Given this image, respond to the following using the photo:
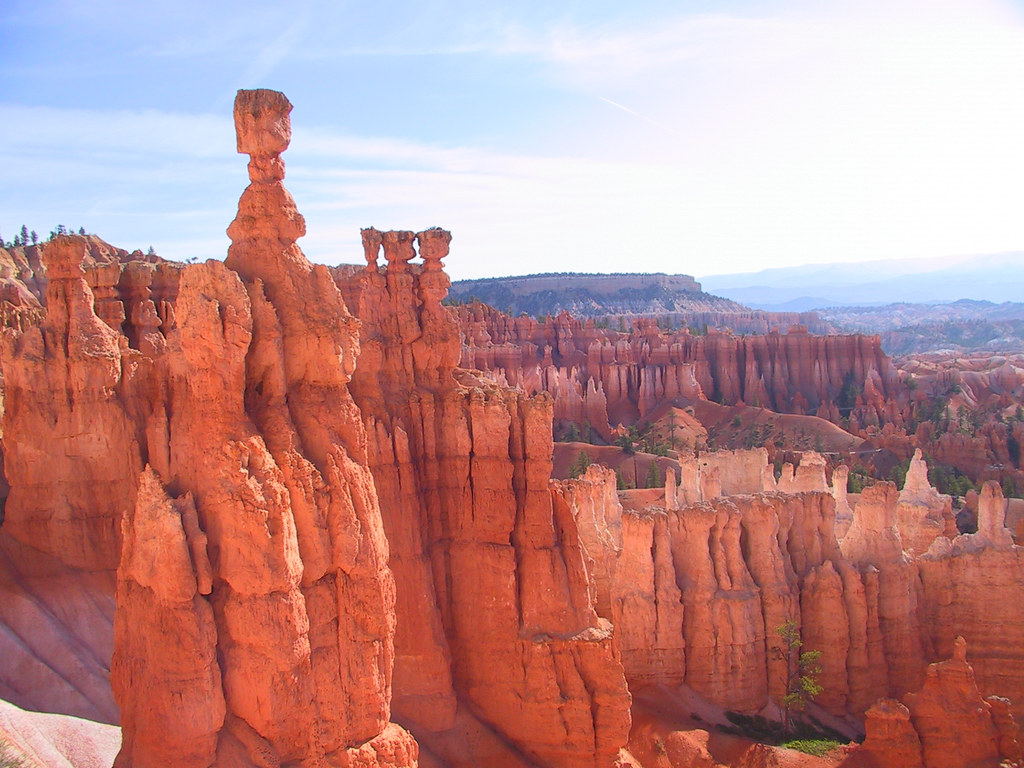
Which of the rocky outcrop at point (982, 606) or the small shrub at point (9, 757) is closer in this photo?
the small shrub at point (9, 757)

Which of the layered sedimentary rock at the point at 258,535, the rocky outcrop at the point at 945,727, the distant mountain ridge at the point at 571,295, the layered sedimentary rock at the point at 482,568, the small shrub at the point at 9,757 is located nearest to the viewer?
the layered sedimentary rock at the point at 258,535

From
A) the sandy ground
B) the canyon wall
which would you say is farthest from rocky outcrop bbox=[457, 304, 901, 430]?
the sandy ground

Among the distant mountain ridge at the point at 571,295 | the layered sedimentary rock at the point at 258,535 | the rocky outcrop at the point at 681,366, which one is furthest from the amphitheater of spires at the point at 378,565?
the distant mountain ridge at the point at 571,295

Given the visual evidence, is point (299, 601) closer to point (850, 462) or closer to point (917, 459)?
point (917, 459)

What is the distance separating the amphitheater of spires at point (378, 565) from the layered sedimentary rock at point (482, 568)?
4cm

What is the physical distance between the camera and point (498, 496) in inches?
552

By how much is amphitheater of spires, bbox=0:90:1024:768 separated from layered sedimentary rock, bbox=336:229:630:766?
4cm

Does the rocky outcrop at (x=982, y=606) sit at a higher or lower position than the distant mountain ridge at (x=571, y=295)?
lower

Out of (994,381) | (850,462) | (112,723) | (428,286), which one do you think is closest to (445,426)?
(428,286)

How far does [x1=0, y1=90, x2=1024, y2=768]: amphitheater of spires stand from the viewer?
8.44m

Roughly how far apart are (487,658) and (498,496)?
8.01ft

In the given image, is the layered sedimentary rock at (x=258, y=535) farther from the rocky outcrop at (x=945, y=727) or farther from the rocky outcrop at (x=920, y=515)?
the rocky outcrop at (x=920, y=515)

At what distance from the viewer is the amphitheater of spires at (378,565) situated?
8.44 meters

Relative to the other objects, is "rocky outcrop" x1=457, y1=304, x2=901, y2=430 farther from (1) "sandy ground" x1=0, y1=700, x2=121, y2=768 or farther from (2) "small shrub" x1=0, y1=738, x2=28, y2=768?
(2) "small shrub" x1=0, y1=738, x2=28, y2=768
